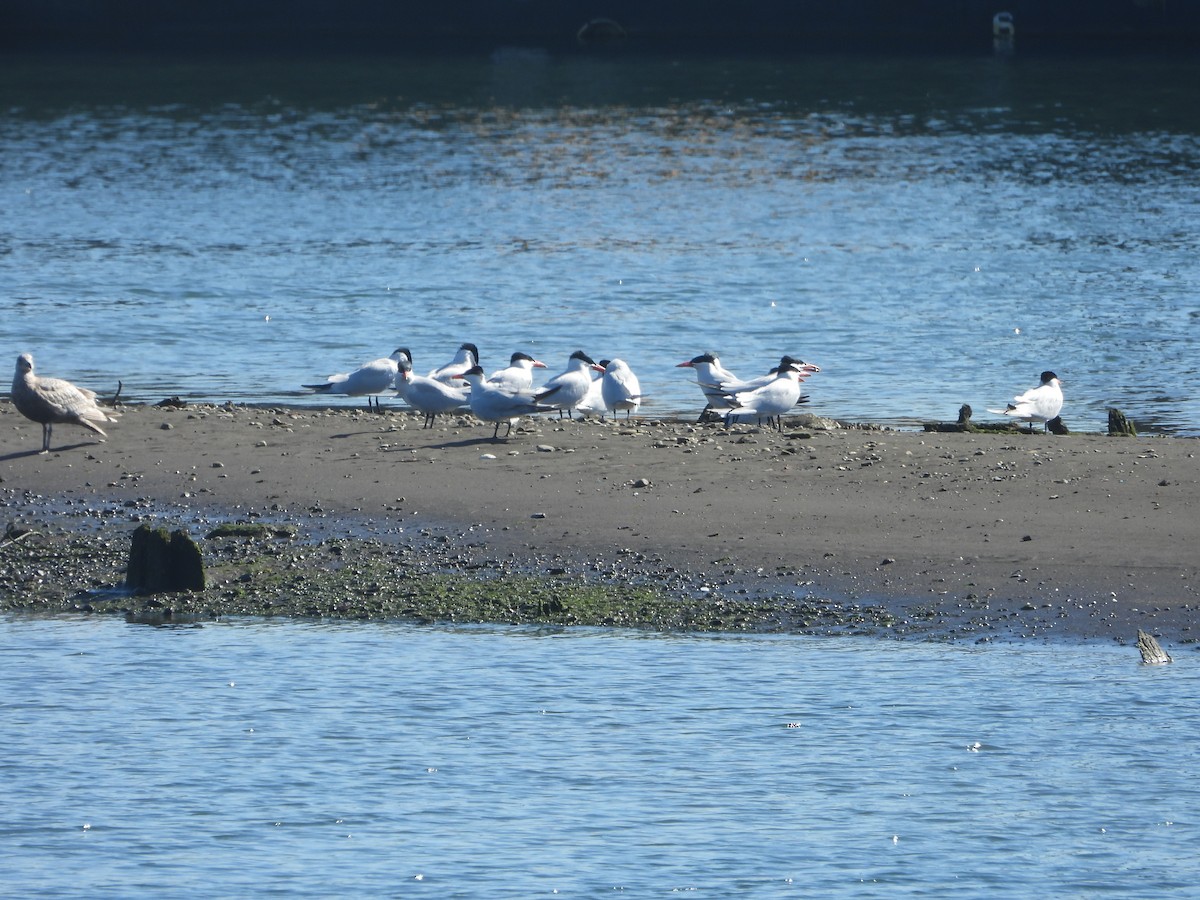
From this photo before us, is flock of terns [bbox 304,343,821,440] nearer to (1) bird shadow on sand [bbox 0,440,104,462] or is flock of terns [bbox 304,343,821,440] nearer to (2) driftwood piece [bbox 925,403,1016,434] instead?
(2) driftwood piece [bbox 925,403,1016,434]

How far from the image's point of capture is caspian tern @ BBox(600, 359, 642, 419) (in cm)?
1706

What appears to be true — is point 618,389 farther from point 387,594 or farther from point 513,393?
point 387,594

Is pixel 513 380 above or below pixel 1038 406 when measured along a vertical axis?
above

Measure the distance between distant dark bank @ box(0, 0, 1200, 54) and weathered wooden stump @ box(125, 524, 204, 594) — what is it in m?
70.2

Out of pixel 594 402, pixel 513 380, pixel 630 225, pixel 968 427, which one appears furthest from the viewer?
pixel 630 225

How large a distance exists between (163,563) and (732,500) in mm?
3938

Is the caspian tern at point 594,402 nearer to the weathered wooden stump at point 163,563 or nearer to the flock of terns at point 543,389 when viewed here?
the flock of terns at point 543,389

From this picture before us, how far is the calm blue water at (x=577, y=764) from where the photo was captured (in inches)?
313

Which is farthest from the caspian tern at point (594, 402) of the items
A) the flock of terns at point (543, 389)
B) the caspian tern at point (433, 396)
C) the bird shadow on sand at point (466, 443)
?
the bird shadow on sand at point (466, 443)

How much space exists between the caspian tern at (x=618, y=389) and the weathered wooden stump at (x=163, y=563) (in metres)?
6.54

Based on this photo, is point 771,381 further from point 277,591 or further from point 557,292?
point 557,292

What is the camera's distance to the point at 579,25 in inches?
3223

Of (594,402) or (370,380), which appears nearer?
(594,402)

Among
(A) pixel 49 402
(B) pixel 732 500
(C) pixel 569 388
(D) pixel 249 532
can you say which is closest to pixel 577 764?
(D) pixel 249 532
